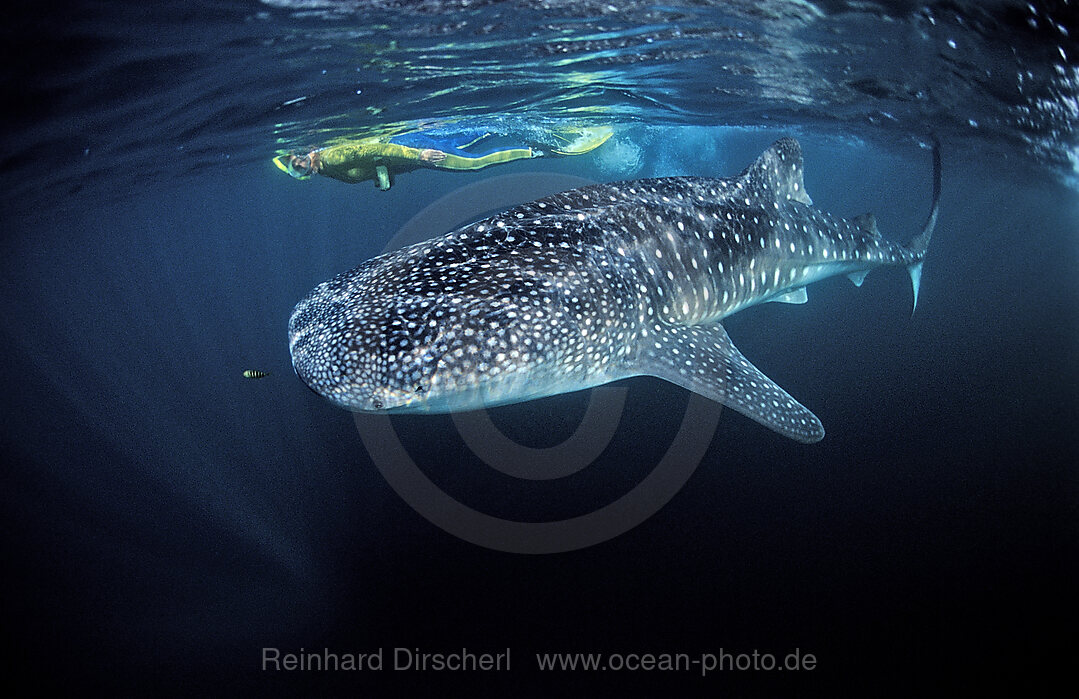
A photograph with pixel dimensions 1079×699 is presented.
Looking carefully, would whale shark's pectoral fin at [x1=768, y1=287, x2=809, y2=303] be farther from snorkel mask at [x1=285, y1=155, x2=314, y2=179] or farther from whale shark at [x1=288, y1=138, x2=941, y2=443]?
snorkel mask at [x1=285, y1=155, x2=314, y2=179]

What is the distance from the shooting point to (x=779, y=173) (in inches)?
269

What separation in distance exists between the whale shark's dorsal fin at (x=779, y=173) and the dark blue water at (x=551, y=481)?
2322mm

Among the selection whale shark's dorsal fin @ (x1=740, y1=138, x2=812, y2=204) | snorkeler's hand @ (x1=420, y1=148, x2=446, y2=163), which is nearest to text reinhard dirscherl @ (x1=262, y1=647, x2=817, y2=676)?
whale shark's dorsal fin @ (x1=740, y1=138, x2=812, y2=204)

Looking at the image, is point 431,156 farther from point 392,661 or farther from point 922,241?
point 922,241

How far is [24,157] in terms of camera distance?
409 inches

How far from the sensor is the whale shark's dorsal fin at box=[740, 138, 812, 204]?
6.56 metres

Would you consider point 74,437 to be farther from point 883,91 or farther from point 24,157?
point 883,91

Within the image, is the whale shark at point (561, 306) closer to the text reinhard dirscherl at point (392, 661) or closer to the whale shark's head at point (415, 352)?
the whale shark's head at point (415, 352)

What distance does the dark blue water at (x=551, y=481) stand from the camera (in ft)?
19.4

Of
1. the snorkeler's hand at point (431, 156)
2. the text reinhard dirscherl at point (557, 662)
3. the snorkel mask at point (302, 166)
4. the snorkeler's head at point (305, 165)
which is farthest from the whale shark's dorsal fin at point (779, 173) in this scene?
the snorkel mask at point (302, 166)

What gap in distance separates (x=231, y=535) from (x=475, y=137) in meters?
13.1

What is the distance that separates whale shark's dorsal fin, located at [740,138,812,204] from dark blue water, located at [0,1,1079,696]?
2.32 meters

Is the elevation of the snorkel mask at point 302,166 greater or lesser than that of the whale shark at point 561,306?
greater

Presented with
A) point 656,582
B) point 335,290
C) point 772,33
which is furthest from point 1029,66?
point 335,290
